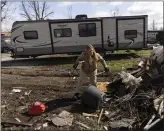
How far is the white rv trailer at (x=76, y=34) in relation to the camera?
23.1 metres

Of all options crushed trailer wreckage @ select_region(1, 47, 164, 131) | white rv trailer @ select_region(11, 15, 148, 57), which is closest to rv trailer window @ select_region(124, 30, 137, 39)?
white rv trailer @ select_region(11, 15, 148, 57)

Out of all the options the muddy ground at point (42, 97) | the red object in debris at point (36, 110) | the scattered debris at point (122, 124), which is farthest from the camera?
the red object in debris at point (36, 110)

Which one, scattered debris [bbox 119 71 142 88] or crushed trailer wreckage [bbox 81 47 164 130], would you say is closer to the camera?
crushed trailer wreckage [bbox 81 47 164 130]

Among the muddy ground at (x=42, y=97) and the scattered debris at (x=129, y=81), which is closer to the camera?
the muddy ground at (x=42, y=97)

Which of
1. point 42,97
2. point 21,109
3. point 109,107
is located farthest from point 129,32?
point 21,109

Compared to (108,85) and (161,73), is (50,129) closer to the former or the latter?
(108,85)

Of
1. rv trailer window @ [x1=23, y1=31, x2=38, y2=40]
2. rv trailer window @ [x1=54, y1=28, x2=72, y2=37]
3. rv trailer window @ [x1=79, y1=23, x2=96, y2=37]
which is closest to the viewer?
rv trailer window @ [x1=79, y1=23, x2=96, y2=37]

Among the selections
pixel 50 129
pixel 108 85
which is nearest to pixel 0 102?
pixel 50 129

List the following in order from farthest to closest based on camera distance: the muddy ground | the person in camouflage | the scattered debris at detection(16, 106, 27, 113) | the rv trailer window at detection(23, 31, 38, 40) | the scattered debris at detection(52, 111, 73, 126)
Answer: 1. the rv trailer window at detection(23, 31, 38, 40)
2. the person in camouflage
3. the scattered debris at detection(16, 106, 27, 113)
4. the muddy ground
5. the scattered debris at detection(52, 111, 73, 126)

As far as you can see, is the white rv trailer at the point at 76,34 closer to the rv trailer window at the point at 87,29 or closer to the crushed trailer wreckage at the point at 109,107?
the rv trailer window at the point at 87,29

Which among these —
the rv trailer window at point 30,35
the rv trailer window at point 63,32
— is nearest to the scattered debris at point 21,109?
the rv trailer window at point 63,32

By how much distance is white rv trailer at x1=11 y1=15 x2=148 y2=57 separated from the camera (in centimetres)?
2308

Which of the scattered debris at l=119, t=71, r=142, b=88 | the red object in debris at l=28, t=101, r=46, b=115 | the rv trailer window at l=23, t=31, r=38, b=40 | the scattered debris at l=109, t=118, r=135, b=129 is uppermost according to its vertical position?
the rv trailer window at l=23, t=31, r=38, b=40

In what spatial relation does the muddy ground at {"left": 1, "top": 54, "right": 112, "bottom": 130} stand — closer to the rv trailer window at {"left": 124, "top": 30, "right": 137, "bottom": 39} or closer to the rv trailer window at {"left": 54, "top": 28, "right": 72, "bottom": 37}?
the rv trailer window at {"left": 54, "top": 28, "right": 72, "bottom": 37}
